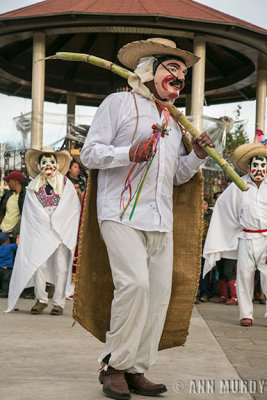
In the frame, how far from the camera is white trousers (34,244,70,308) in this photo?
28.7ft

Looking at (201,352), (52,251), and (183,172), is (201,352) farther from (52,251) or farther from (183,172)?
(52,251)

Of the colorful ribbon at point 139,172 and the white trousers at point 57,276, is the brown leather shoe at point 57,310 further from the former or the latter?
the colorful ribbon at point 139,172

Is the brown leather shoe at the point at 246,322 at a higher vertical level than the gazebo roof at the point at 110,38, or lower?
lower

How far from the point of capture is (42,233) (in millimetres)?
9062

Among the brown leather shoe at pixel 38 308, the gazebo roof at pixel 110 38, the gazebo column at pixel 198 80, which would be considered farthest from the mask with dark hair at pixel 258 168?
the gazebo column at pixel 198 80

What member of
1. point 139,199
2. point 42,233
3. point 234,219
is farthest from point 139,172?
point 234,219

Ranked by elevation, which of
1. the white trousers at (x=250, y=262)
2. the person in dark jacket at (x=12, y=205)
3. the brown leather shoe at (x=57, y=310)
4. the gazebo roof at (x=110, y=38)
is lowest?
the brown leather shoe at (x=57, y=310)

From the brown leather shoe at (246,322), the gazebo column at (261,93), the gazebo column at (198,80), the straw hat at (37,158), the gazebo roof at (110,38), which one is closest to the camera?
the brown leather shoe at (246,322)

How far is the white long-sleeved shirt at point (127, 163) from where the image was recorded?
14.2 feet

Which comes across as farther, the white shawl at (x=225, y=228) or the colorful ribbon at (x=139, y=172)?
the white shawl at (x=225, y=228)

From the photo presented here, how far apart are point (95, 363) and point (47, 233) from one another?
3.87 metres

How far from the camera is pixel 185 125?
4.53 metres

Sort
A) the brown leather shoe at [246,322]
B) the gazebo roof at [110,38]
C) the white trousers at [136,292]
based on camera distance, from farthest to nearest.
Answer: the gazebo roof at [110,38] → the brown leather shoe at [246,322] → the white trousers at [136,292]

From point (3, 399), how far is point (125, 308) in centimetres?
87
